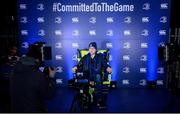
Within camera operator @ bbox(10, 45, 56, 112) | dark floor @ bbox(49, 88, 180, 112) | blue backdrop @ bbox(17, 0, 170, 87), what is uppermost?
blue backdrop @ bbox(17, 0, 170, 87)

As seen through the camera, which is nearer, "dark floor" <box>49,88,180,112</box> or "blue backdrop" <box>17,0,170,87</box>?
"dark floor" <box>49,88,180,112</box>

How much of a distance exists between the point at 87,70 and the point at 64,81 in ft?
8.10

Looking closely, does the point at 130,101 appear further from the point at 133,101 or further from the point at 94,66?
the point at 94,66

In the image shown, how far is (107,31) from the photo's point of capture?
941 cm

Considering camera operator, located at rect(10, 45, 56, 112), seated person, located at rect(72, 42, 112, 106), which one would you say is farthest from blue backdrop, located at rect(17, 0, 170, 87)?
camera operator, located at rect(10, 45, 56, 112)

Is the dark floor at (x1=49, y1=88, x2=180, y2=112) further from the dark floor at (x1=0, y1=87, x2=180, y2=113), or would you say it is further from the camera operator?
the camera operator

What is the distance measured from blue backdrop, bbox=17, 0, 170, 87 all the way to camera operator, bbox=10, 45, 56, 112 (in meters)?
5.60

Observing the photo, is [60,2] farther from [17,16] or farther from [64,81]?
[64,81]


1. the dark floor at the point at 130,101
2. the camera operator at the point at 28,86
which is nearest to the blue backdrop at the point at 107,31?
the dark floor at the point at 130,101

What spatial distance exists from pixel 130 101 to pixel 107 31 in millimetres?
2327

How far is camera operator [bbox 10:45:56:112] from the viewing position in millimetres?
3828

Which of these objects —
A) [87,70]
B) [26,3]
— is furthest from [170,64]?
[26,3]

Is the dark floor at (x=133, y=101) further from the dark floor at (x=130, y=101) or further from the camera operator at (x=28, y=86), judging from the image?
the camera operator at (x=28, y=86)

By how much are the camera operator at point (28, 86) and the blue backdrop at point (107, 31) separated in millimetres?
5600
